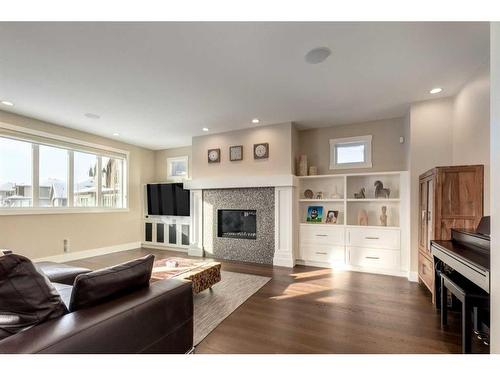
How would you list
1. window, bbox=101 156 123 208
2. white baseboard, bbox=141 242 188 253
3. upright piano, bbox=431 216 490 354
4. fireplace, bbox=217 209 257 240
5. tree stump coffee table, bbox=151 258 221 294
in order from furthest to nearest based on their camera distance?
white baseboard, bbox=141 242 188 253 → window, bbox=101 156 123 208 → fireplace, bbox=217 209 257 240 → tree stump coffee table, bbox=151 258 221 294 → upright piano, bbox=431 216 490 354

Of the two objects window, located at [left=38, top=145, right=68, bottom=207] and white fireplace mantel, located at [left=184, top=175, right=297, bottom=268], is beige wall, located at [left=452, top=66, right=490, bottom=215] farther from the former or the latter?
window, located at [left=38, top=145, right=68, bottom=207]

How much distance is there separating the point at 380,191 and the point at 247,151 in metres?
2.39

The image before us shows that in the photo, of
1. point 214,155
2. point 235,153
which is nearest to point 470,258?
point 235,153

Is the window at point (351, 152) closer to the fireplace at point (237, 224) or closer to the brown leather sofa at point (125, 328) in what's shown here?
the fireplace at point (237, 224)

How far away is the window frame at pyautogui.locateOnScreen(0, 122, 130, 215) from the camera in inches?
147

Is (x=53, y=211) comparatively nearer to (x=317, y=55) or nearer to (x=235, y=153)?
(x=235, y=153)

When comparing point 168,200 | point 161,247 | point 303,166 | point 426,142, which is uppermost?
point 426,142

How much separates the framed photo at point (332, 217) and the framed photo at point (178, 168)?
338 centimetres

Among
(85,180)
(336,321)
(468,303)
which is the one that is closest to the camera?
(468,303)

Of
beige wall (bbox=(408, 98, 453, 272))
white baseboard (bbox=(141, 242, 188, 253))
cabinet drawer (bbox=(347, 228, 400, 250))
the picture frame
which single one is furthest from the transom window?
beige wall (bbox=(408, 98, 453, 272))

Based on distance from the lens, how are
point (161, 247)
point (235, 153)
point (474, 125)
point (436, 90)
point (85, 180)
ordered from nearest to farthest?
point (474, 125)
point (436, 90)
point (235, 153)
point (85, 180)
point (161, 247)

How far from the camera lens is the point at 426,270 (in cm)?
279

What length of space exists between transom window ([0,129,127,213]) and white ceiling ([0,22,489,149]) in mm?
668
